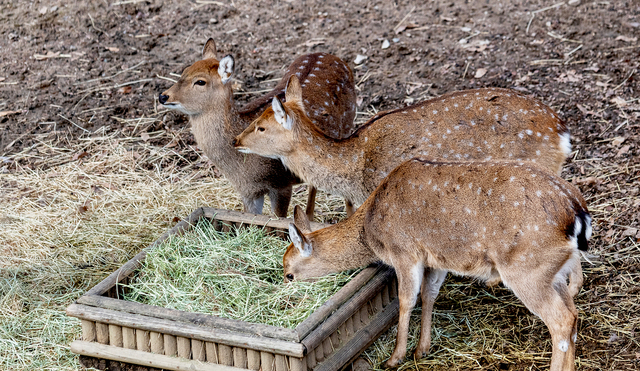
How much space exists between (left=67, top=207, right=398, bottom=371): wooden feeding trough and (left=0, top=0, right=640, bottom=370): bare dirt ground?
0.59 metres

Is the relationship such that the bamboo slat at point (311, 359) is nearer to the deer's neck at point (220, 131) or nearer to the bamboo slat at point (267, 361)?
the bamboo slat at point (267, 361)

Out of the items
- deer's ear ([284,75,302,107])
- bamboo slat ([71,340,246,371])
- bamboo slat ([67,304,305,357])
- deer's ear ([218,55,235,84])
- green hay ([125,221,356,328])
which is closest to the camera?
bamboo slat ([67,304,305,357])

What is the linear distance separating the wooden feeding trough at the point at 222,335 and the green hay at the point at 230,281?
247 millimetres

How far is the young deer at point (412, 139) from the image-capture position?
530 cm

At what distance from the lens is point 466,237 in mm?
4449

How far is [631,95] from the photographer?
7.29m

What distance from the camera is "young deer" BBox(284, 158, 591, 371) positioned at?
166 inches

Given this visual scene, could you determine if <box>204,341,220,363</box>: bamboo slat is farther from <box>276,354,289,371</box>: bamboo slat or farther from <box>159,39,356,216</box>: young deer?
<box>159,39,356,216</box>: young deer

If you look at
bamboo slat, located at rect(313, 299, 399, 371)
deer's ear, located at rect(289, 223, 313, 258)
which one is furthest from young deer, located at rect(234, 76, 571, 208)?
bamboo slat, located at rect(313, 299, 399, 371)

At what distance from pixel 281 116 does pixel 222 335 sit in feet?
5.70

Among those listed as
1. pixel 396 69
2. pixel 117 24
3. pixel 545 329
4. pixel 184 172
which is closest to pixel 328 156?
pixel 545 329

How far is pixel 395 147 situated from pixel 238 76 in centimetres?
387

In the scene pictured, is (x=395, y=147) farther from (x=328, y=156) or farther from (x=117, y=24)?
(x=117, y=24)

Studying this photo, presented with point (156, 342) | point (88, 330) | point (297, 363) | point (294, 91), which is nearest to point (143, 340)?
point (156, 342)
